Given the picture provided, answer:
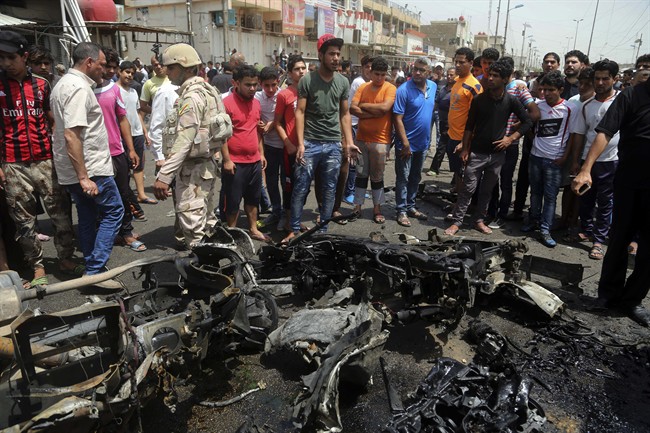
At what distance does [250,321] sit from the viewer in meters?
3.26

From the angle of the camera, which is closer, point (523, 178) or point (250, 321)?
point (250, 321)

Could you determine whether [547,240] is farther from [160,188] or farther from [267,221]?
[160,188]

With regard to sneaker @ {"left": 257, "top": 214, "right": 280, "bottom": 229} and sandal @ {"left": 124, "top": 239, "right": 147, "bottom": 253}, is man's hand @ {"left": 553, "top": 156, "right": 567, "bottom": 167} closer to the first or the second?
sneaker @ {"left": 257, "top": 214, "right": 280, "bottom": 229}

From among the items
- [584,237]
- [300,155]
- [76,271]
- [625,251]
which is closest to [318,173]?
[300,155]

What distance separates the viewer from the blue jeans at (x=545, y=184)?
6.18 meters

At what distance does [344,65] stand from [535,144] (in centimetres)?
595

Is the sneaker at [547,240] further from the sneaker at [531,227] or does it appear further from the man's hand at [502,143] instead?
the man's hand at [502,143]

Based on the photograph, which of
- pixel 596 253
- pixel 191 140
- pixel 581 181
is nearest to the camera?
pixel 581 181

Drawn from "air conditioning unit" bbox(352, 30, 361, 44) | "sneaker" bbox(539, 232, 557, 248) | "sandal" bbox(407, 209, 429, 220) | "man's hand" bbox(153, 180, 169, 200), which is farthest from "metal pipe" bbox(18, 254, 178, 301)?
"air conditioning unit" bbox(352, 30, 361, 44)

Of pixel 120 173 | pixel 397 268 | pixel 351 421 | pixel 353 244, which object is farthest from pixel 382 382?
pixel 120 173

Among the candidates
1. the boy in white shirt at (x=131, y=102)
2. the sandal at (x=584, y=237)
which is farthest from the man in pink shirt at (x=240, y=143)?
the sandal at (x=584, y=237)

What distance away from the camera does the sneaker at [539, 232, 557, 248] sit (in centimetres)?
612

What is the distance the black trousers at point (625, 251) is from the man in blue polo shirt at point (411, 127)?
9.44 ft

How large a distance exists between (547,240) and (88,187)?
5859 mm
